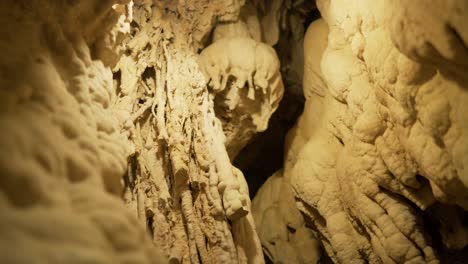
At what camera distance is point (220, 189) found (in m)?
3.28

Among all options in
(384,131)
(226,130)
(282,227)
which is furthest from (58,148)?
(282,227)

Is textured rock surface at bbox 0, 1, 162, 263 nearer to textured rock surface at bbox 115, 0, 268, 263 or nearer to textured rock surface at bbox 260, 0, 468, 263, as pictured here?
textured rock surface at bbox 115, 0, 268, 263

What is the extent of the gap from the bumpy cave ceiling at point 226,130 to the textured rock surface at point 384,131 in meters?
0.01

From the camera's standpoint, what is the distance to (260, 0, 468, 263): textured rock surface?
2439mm

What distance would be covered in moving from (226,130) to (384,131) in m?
1.77

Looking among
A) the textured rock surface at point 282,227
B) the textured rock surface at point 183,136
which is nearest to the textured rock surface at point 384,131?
the textured rock surface at point 282,227

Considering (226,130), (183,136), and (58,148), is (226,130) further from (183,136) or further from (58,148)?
(58,148)

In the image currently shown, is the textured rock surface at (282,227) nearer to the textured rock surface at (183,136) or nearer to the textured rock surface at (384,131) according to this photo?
the textured rock surface at (384,131)

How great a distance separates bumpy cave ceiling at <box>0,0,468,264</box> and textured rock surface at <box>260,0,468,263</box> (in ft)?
0.04

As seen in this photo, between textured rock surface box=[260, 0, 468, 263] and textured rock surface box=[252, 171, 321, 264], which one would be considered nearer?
textured rock surface box=[260, 0, 468, 263]

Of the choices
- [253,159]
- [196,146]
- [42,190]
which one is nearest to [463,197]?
[196,146]

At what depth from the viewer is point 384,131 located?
3.52 meters

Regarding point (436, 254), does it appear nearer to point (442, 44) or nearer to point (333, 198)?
point (333, 198)

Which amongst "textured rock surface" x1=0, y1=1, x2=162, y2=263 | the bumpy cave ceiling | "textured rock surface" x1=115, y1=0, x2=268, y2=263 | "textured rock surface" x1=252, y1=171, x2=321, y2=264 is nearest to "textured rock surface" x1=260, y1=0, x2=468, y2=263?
the bumpy cave ceiling
